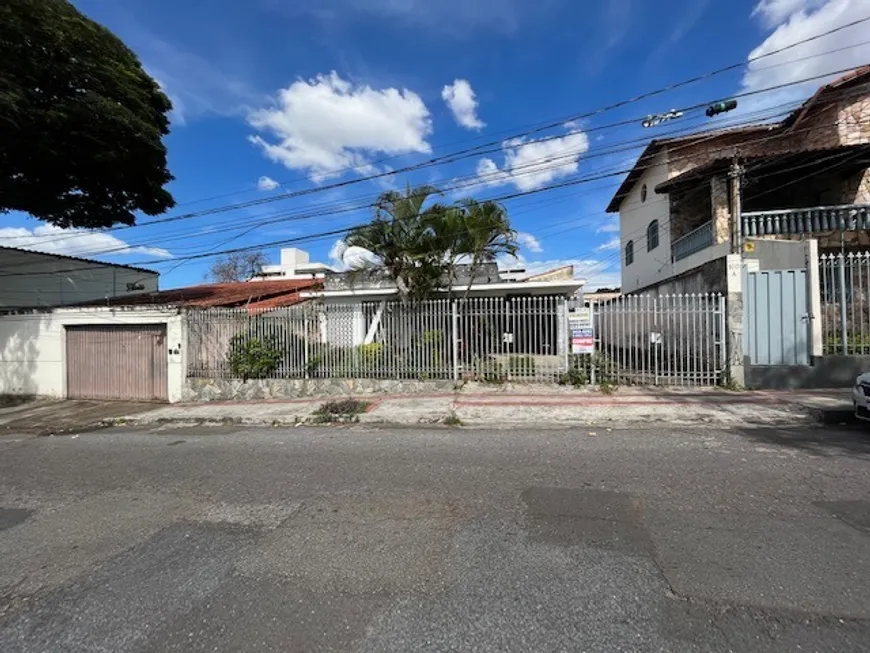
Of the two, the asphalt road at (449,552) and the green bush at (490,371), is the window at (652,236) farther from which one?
the asphalt road at (449,552)

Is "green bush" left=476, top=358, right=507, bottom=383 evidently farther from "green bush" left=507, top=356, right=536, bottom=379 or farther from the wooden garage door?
the wooden garage door

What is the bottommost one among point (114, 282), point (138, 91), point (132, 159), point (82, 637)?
point (82, 637)

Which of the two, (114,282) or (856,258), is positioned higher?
(114,282)

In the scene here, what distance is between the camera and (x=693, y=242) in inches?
593

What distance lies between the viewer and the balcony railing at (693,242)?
13820mm

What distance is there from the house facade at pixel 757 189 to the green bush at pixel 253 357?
10365mm

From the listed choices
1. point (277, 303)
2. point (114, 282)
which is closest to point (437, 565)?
point (277, 303)

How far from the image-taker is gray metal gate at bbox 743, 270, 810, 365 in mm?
9820

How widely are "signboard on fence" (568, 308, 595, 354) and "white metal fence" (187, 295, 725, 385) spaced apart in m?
0.17

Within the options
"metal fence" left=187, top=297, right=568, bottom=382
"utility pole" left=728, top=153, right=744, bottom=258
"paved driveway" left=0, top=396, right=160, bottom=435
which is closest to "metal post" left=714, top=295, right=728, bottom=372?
"utility pole" left=728, top=153, right=744, bottom=258

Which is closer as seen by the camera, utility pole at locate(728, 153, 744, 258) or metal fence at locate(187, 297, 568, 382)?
utility pole at locate(728, 153, 744, 258)

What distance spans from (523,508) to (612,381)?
7.17 m

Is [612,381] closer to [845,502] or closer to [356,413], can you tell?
[356,413]

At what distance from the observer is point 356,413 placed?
8945 millimetres
